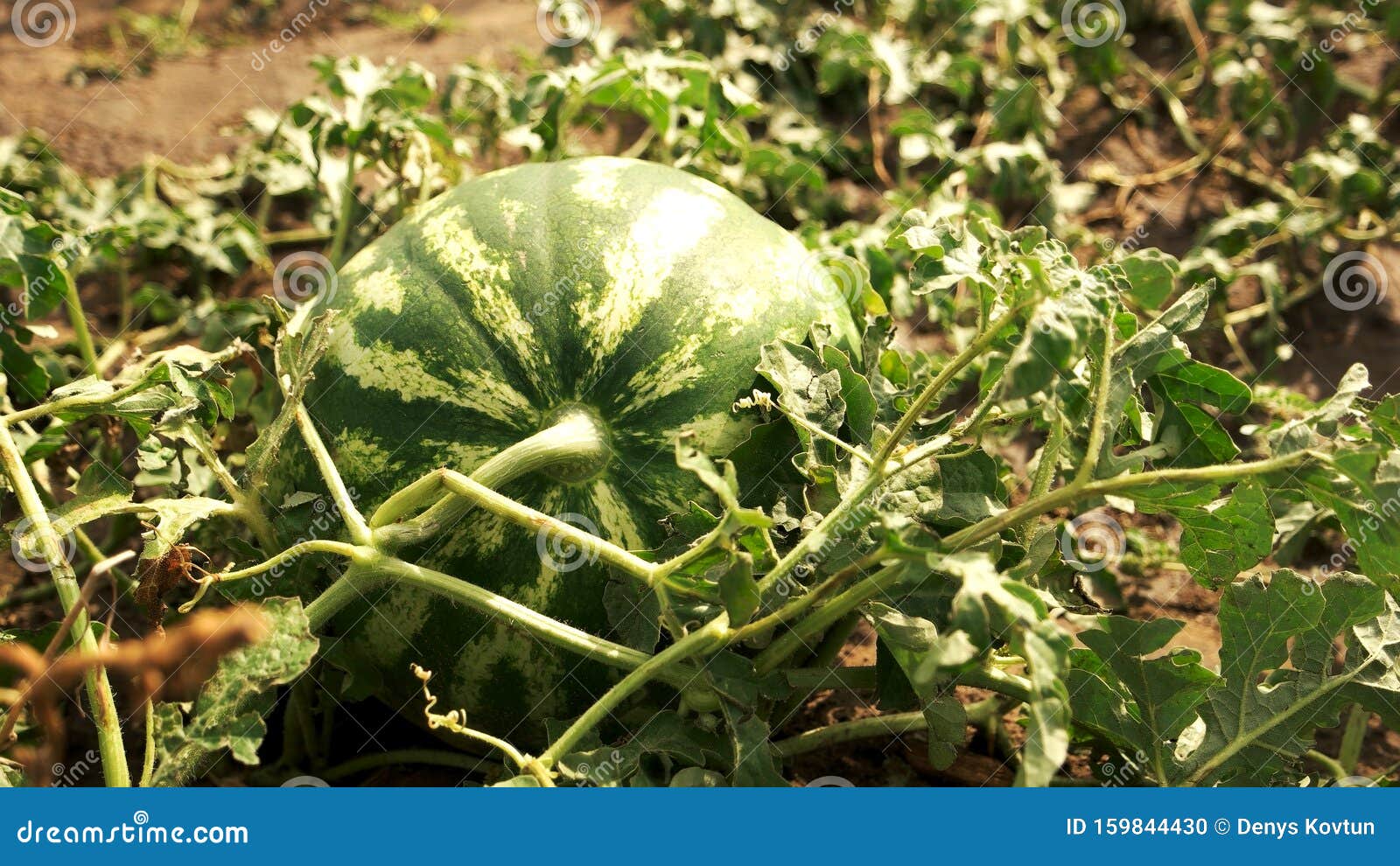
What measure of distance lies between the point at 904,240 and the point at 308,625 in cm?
114

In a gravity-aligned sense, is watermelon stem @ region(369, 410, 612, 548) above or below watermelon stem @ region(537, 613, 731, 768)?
above

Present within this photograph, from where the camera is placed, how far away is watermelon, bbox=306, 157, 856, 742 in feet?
7.21

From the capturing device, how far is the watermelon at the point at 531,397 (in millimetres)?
2197

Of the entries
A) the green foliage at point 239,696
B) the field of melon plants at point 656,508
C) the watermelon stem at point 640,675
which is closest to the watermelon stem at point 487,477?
the field of melon plants at point 656,508

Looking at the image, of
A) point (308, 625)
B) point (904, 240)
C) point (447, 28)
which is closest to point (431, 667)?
point (308, 625)

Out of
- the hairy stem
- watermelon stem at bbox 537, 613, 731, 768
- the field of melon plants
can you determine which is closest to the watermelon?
the field of melon plants

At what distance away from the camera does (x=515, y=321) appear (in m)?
2.24

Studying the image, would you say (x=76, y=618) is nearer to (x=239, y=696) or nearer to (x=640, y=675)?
(x=239, y=696)

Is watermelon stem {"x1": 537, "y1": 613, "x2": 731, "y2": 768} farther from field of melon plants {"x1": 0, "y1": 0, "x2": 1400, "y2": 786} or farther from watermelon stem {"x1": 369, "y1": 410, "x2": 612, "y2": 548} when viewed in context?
watermelon stem {"x1": 369, "y1": 410, "x2": 612, "y2": 548}

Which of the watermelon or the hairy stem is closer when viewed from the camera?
the hairy stem

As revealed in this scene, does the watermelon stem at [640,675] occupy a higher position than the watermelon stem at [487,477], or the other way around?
the watermelon stem at [487,477]

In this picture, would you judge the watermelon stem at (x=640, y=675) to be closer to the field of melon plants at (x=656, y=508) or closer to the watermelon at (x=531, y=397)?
the field of melon plants at (x=656, y=508)

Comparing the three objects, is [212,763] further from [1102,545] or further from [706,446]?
[1102,545]

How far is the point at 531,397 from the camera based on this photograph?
7.29ft
